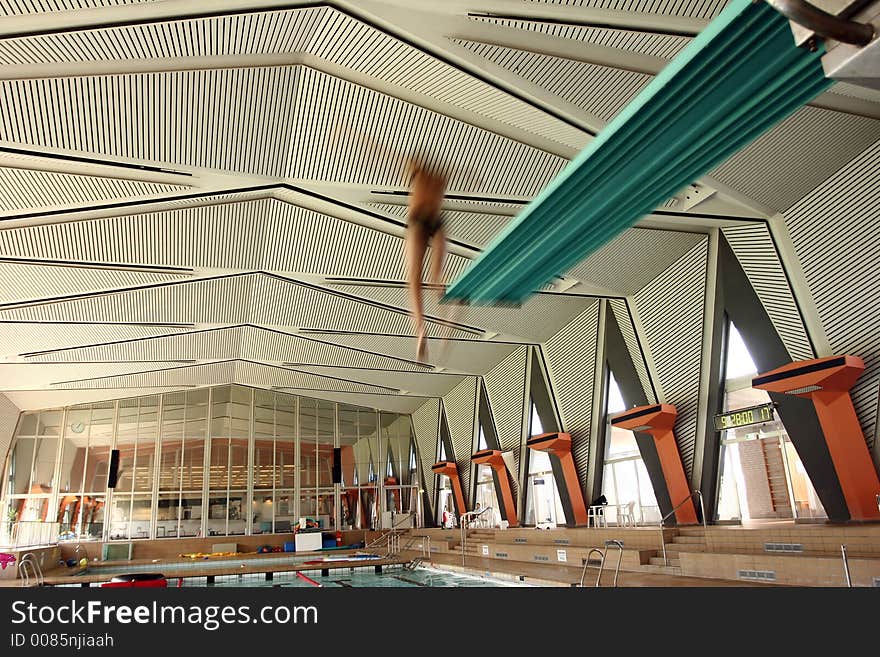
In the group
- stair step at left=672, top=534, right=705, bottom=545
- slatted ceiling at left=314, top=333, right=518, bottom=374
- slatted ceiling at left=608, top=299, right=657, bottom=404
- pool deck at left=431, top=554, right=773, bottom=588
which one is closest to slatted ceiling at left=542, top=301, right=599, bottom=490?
slatted ceiling at left=608, top=299, right=657, bottom=404

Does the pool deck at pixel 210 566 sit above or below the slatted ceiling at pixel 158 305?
below

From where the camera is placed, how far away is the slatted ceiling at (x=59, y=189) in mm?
9867

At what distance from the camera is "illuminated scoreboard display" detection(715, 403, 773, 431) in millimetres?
11078

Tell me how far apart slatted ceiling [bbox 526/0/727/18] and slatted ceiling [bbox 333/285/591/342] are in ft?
26.5

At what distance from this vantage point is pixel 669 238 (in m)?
12.2

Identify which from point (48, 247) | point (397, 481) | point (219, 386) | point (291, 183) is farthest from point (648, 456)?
point (219, 386)

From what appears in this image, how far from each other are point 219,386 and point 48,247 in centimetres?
1450

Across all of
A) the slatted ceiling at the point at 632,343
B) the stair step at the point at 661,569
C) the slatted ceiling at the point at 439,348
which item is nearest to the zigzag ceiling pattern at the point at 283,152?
the slatted ceiling at the point at 632,343

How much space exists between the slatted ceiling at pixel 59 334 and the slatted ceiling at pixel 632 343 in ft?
36.8

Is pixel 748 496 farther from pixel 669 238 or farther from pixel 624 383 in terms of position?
pixel 669 238

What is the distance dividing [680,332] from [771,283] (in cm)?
228

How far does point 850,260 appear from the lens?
31.3 feet

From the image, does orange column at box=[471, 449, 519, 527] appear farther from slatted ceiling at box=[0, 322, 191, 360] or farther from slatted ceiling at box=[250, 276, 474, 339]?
slatted ceiling at box=[0, 322, 191, 360]

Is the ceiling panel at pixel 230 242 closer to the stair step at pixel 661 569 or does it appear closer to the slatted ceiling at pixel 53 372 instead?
the stair step at pixel 661 569
